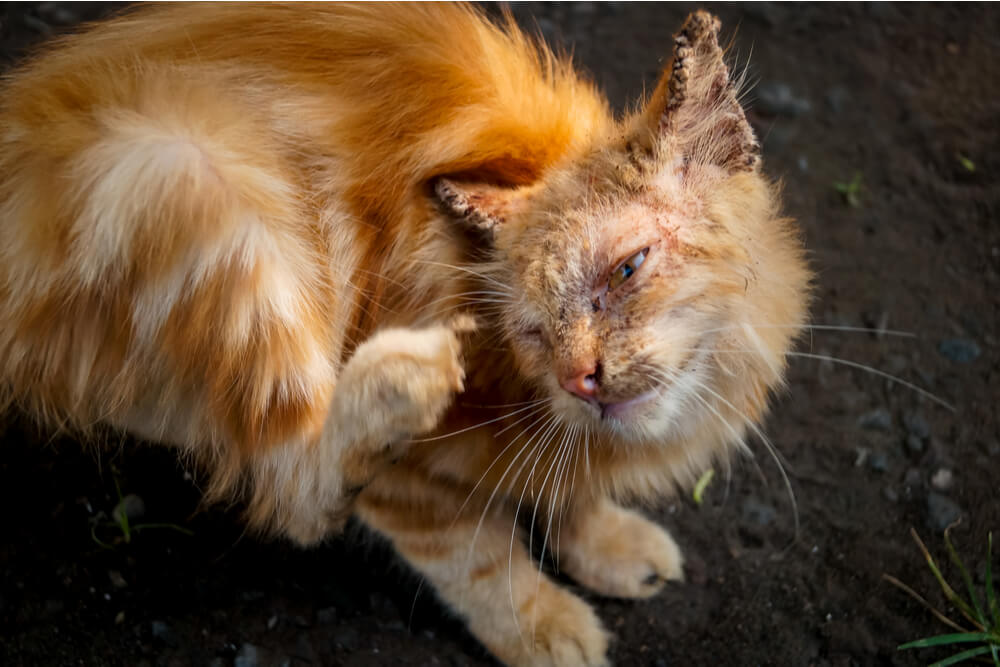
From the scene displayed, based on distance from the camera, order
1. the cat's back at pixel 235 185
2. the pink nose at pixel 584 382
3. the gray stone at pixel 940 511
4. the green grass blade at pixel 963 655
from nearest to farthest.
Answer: the pink nose at pixel 584 382, the cat's back at pixel 235 185, the green grass blade at pixel 963 655, the gray stone at pixel 940 511

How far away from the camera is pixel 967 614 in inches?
91.1

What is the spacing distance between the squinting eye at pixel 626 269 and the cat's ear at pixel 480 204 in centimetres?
30

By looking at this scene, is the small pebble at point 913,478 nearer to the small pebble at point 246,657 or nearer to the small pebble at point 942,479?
the small pebble at point 942,479

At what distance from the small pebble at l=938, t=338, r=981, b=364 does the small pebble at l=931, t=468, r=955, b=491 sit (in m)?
0.46

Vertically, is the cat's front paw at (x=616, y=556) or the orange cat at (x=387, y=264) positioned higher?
the orange cat at (x=387, y=264)

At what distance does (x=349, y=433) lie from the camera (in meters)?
1.85

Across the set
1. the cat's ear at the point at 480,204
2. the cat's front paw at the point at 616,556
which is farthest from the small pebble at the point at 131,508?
the cat's ear at the point at 480,204

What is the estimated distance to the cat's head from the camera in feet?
5.54

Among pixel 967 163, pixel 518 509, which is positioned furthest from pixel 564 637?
pixel 967 163

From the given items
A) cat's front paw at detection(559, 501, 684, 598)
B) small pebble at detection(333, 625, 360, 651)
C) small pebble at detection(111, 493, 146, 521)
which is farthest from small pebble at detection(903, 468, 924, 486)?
small pebble at detection(111, 493, 146, 521)

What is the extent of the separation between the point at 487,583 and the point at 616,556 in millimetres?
409

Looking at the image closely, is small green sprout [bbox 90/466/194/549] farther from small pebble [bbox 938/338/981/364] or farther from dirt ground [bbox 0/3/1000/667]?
small pebble [bbox 938/338/981/364]

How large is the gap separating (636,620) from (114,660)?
54.8 inches

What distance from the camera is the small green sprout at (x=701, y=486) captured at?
2752 mm
